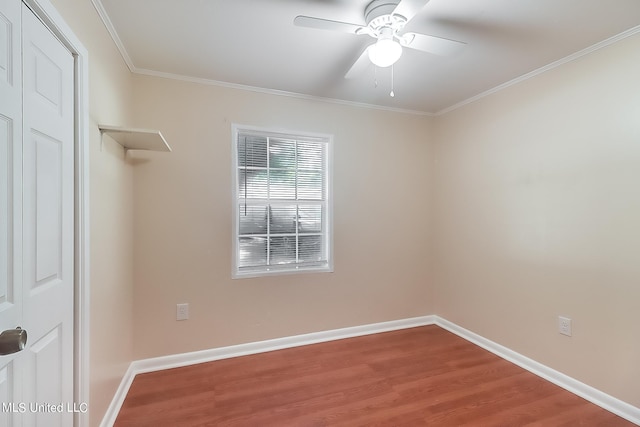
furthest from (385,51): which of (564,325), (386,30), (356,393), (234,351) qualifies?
(234,351)

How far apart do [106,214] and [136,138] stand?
0.52m

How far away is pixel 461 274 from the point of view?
295 cm

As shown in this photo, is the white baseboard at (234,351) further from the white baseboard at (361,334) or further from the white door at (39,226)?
the white door at (39,226)

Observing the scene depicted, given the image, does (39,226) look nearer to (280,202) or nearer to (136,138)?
(136,138)

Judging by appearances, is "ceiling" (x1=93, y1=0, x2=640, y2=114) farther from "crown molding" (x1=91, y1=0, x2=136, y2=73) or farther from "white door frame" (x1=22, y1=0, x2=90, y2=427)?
"white door frame" (x1=22, y1=0, x2=90, y2=427)

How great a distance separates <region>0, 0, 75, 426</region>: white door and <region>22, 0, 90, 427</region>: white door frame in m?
0.03

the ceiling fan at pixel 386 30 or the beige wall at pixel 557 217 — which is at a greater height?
the ceiling fan at pixel 386 30

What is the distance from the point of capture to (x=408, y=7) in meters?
1.30

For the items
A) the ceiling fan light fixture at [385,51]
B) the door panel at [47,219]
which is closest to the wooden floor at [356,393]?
the door panel at [47,219]

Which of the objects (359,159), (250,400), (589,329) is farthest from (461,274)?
(250,400)

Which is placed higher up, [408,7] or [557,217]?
[408,7]

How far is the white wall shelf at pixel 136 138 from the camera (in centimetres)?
159

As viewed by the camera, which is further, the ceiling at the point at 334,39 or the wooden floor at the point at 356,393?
the wooden floor at the point at 356,393

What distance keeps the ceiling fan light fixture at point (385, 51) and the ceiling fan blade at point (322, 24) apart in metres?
0.14
